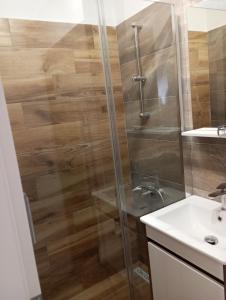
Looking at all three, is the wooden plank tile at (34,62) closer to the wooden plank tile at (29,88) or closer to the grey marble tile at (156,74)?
the wooden plank tile at (29,88)

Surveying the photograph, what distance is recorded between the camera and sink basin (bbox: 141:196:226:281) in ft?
3.71

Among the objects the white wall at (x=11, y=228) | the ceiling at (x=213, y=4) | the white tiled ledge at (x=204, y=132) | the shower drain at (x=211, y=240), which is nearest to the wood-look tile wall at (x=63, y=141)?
the white tiled ledge at (x=204, y=132)

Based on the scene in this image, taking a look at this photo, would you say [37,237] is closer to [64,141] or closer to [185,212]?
[64,141]

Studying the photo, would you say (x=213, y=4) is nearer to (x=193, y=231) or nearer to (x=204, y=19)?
(x=204, y=19)

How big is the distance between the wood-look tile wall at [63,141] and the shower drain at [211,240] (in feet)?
2.76

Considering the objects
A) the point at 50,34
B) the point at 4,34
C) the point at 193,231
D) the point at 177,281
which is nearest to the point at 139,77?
the point at 50,34

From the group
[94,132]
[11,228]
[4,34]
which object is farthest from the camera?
[94,132]

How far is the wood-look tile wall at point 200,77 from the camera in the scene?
1.47 meters

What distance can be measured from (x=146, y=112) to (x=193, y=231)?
0.90 m

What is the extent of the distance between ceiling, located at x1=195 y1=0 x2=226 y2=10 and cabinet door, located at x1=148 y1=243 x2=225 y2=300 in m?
1.37

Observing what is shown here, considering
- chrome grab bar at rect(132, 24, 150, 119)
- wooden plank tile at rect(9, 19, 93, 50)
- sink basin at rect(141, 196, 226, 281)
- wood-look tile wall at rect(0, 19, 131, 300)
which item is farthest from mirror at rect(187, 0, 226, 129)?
wooden plank tile at rect(9, 19, 93, 50)

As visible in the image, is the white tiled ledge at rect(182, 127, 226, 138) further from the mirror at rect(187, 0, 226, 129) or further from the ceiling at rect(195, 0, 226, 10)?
the ceiling at rect(195, 0, 226, 10)

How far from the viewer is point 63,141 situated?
1.86m

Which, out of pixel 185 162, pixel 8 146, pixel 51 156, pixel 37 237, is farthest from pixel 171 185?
pixel 8 146
